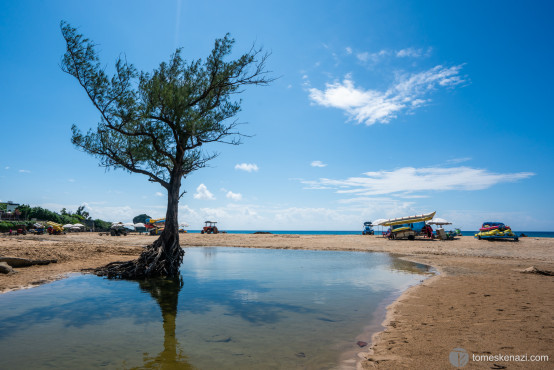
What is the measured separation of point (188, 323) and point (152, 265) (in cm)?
922

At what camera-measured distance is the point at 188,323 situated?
8.19 m

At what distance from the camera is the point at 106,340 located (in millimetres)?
6781

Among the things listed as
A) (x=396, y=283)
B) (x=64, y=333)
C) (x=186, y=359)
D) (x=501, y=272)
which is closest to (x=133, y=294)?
(x=64, y=333)

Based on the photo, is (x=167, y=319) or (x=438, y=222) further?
(x=438, y=222)

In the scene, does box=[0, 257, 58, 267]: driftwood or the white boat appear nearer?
box=[0, 257, 58, 267]: driftwood

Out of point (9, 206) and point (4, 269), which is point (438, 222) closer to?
point (4, 269)

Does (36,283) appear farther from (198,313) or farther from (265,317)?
(265,317)

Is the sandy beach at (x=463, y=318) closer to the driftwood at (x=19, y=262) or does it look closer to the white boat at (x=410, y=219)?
the driftwood at (x=19, y=262)

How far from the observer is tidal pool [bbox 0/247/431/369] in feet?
19.0

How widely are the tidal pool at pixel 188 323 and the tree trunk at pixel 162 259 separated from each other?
1264mm

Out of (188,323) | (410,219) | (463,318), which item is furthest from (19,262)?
(410,219)
